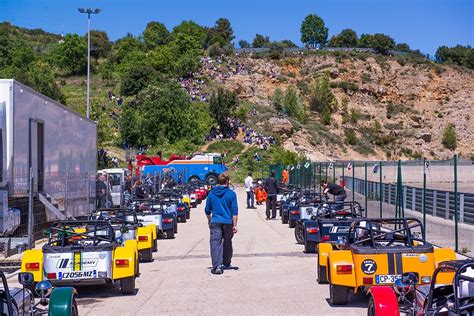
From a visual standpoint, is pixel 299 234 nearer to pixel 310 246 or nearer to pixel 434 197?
pixel 310 246

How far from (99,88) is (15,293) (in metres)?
89.3

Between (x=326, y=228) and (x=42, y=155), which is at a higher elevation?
(x=42, y=155)

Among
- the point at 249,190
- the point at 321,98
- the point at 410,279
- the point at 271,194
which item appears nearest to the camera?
the point at 410,279

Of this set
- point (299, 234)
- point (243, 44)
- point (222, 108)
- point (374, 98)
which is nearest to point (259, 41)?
point (243, 44)

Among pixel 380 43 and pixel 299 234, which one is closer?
pixel 299 234

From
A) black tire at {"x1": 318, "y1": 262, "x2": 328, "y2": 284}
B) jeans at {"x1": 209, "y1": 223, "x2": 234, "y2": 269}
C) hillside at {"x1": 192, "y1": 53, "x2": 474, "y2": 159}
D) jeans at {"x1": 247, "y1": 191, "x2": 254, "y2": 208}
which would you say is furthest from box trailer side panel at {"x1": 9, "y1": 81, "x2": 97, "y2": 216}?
hillside at {"x1": 192, "y1": 53, "x2": 474, "y2": 159}

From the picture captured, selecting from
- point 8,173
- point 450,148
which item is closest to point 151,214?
point 8,173

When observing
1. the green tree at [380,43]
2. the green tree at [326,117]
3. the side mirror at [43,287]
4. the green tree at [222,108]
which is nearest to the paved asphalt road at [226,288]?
the side mirror at [43,287]

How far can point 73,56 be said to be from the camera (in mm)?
107625

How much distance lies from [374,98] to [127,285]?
333 feet

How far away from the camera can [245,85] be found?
99375 millimetres

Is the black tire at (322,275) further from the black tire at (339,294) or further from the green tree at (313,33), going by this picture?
the green tree at (313,33)

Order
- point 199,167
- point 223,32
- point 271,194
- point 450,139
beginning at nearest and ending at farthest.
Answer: point 271,194 → point 199,167 → point 450,139 → point 223,32

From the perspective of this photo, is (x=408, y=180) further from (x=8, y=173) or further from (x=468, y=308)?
(x=468, y=308)
